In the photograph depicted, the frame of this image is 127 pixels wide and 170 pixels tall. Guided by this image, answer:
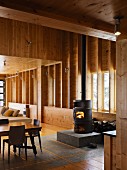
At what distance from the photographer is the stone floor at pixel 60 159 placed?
14.5 ft

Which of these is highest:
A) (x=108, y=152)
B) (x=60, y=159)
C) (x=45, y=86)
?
(x=45, y=86)

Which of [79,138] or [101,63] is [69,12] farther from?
[101,63]

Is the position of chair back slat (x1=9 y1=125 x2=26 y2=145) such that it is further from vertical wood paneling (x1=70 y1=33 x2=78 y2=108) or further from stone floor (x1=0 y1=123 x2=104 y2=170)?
vertical wood paneling (x1=70 y1=33 x2=78 y2=108)

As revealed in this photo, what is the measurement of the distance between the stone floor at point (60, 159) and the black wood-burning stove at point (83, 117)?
715 millimetres

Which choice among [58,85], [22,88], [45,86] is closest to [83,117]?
[58,85]

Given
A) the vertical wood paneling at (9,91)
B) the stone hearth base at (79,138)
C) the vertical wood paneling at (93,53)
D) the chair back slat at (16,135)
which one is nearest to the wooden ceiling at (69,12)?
the chair back slat at (16,135)

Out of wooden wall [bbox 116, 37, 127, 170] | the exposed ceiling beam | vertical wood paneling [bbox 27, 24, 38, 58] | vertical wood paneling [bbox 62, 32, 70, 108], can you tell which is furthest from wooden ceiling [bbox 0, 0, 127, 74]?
vertical wood paneling [bbox 62, 32, 70, 108]

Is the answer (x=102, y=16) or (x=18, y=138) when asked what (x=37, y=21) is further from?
(x=18, y=138)

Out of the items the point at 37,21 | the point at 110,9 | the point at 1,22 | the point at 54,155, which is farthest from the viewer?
the point at 1,22

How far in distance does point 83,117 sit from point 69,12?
4.30 m

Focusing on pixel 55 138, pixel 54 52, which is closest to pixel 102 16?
pixel 55 138

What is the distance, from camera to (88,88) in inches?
337

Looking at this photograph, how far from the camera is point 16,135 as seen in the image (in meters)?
4.70

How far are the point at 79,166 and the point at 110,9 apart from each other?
3.18m
